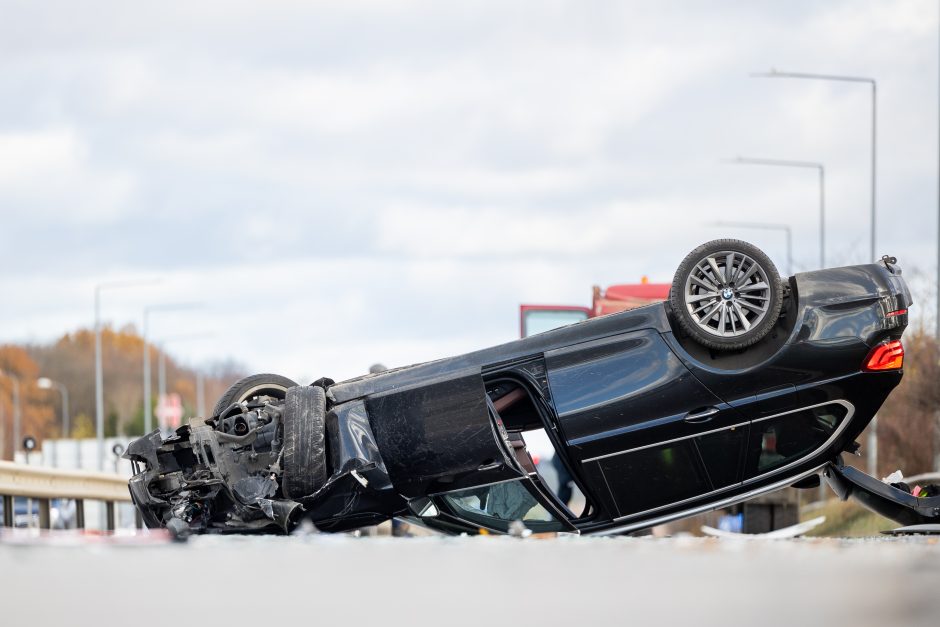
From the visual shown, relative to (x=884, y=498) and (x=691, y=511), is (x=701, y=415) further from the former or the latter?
(x=884, y=498)

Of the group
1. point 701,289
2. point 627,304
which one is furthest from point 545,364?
point 627,304

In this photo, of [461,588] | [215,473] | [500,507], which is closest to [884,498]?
[500,507]

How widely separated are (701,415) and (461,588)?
16.5 ft

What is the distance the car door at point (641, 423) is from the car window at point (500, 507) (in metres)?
0.35

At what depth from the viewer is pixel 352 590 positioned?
2453mm

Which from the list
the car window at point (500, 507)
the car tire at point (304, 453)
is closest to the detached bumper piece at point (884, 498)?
the car window at point (500, 507)

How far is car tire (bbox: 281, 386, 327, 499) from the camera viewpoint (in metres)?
7.37

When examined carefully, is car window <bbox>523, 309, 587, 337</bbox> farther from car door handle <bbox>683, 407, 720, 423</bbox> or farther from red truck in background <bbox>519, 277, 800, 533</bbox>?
car door handle <bbox>683, 407, 720, 423</bbox>

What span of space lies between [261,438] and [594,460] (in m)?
1.84

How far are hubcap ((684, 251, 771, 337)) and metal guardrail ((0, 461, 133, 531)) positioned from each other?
745cm

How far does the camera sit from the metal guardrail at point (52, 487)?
12.6m

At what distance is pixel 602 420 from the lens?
24.0 feet

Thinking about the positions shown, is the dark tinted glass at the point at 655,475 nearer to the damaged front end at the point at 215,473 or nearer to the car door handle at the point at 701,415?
the car door handle at the point at 701,415

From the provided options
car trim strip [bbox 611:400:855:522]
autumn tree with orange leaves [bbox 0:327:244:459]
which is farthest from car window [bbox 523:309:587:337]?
autumn tree with orange leaves [bbox 0:327:244:459]
